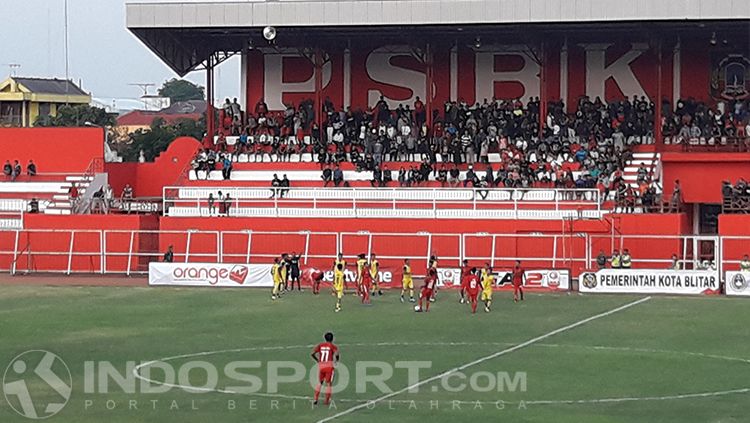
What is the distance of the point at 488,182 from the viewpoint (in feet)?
186

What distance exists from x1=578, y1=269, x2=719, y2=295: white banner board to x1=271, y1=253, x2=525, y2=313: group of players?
3.41 metres

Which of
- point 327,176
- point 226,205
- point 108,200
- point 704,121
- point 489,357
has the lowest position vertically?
point 489,357

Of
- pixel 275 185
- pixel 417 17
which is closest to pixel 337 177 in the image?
pixel 275 185

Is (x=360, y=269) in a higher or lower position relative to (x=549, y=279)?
higher

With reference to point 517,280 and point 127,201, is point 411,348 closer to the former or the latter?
point 517,280

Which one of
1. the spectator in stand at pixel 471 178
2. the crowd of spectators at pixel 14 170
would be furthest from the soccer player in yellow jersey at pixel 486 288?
the crowd of spectators at pixel 14 170

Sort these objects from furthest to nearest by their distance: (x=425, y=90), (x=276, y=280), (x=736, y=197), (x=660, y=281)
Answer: (x=425, y=90) < (x=736, y=197) < (x=660, y=281) < (x=276, y=280)

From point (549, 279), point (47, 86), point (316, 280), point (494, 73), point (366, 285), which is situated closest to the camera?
point (366, 285)

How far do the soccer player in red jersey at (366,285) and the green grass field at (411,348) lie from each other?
45 centimetres

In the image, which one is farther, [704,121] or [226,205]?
[704,121]

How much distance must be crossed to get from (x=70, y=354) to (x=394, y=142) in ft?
101

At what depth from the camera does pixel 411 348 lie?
109 feet

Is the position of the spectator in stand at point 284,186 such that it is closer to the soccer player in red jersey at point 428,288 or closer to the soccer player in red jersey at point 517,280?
the soccer player in red jersey at point 517,280

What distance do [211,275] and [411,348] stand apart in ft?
62.9
